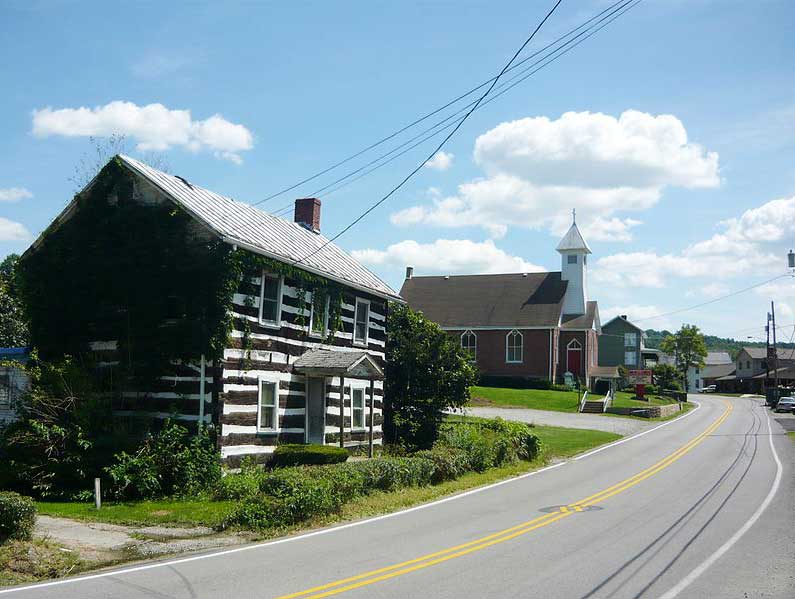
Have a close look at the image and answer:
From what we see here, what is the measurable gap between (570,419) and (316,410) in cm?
2368

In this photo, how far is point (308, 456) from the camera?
2205 cm

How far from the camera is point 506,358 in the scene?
2638 inches

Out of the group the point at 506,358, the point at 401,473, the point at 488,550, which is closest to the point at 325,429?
the point at 401,473

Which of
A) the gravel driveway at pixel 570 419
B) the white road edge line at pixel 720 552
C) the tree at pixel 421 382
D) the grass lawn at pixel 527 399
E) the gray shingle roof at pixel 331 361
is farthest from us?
the grass lawn at pixel 527 399

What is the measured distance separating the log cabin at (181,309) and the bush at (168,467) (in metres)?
0.95

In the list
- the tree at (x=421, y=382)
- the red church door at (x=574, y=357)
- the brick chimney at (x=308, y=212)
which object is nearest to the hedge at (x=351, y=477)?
the tree at (x=421, y=382)

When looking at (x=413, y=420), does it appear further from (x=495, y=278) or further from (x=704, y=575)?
(x=495, y=278)

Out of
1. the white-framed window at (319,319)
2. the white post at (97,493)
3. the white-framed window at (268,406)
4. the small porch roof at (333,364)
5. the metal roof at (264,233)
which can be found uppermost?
the metal roof at (264,233)

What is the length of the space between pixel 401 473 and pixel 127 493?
21.9 ft

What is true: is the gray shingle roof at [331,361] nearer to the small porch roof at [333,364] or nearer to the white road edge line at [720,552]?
the small porch roof at [333,364]

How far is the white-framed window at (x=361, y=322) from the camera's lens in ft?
97.6

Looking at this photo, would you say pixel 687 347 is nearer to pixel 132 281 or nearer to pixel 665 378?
pixel 665 378

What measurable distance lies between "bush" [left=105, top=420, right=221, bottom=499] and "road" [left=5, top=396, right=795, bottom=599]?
6.09 m

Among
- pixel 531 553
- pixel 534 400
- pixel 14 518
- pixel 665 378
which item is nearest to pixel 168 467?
pixel 14 518
